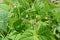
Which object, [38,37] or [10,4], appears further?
[10,4]

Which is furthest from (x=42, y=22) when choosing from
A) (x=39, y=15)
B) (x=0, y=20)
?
(x=0, y=20)

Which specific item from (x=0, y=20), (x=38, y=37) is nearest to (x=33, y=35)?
(x=38, y=37)

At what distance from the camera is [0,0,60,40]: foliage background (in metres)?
0.61

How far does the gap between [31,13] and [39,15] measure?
3 centimetres

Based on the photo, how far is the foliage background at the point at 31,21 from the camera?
613mm

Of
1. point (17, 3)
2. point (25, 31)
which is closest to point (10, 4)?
point (17, 3)

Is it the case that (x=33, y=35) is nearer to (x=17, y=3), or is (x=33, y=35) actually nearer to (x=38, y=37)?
(x=38, y=37)

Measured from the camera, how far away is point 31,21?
0.65 m

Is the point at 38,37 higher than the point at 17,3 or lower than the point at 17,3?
lower

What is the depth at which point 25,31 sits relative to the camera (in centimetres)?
62

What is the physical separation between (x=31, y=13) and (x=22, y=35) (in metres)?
0.09

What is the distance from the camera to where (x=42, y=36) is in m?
0.62

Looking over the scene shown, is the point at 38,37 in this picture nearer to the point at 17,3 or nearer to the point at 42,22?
→ the point at 42,22

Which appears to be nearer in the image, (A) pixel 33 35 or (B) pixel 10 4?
(A) pixel 33 35
